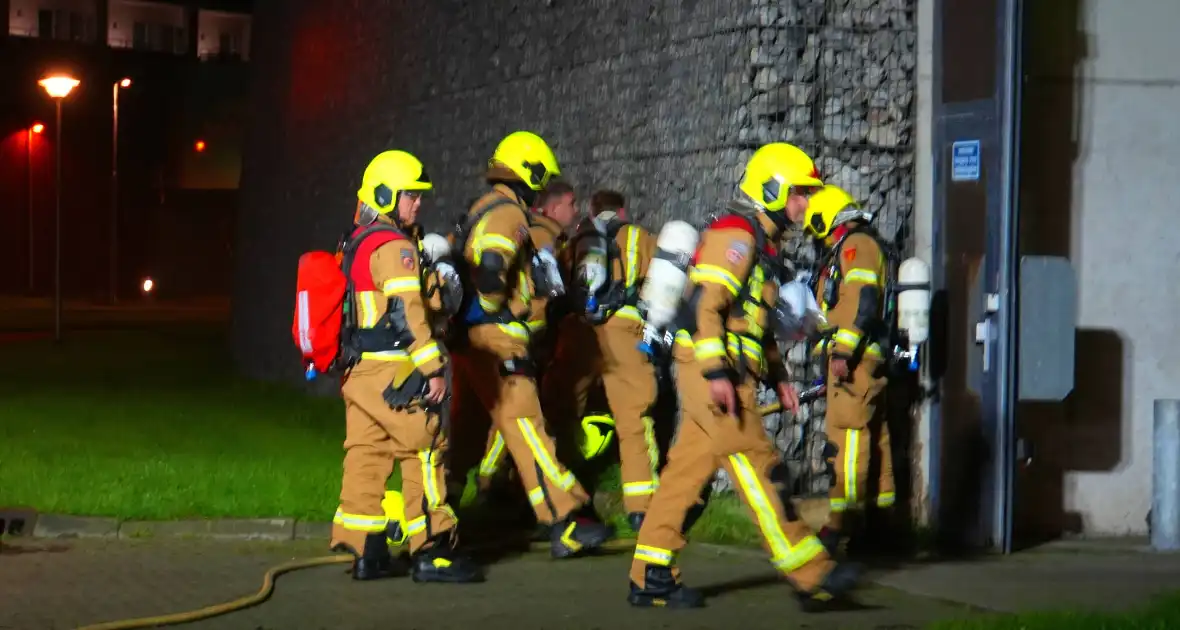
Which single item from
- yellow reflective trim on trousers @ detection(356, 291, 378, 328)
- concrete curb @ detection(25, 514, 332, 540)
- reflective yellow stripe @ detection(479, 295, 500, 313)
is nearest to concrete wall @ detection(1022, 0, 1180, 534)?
reflective yellow stripe @ detection(479, 295, 500, 313)

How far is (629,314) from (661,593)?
247 cm

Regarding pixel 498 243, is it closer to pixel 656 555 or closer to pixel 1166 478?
pixel 656 555

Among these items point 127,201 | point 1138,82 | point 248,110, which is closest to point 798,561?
point 1138,82

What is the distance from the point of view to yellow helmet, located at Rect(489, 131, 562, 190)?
8766 millimetres

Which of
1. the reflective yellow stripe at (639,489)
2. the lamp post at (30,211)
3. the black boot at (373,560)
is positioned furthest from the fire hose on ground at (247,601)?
the lamp post at (30,211)

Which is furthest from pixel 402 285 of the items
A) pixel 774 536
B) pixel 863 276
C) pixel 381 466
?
pixel 863 276

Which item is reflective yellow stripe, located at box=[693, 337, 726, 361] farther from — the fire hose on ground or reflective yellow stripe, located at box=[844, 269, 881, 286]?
reflective yellow stripe, located at box=[844, 269, 881, 286]

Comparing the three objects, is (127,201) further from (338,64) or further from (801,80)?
(801,80)

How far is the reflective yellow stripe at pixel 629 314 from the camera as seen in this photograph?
959cm

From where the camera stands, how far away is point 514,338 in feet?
28.7

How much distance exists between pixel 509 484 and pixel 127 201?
4943 cm

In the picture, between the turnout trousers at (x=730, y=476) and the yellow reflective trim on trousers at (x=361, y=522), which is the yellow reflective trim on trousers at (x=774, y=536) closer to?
the turnout trousers at (x=730, y=476)

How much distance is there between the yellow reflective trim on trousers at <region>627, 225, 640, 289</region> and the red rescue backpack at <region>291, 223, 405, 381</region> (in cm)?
213

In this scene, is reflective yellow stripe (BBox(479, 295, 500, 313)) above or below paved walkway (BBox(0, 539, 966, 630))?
above
